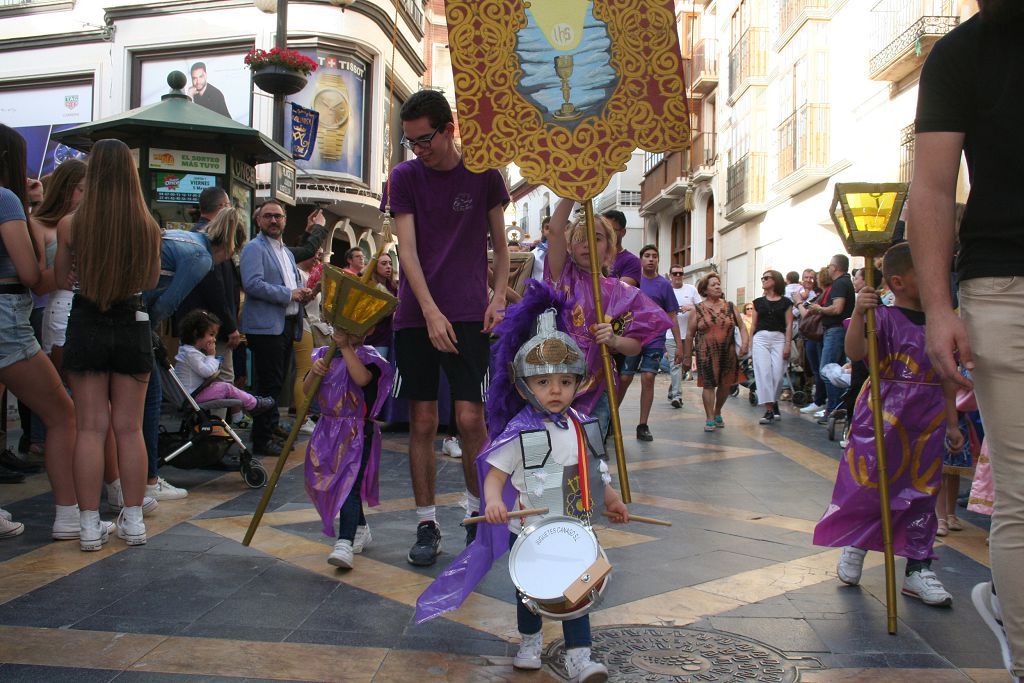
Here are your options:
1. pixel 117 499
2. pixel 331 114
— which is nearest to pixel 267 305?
pixel 117 499

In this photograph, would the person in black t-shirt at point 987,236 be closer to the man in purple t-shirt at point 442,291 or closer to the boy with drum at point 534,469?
the boy with drum at point 534,469

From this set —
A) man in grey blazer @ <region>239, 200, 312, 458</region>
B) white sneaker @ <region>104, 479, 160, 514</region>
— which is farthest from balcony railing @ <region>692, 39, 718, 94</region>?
white sneaker @ <region>104, 479, 160, 514</region>

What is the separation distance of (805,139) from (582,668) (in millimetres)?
20292

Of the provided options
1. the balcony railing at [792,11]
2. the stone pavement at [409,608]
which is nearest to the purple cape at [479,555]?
the stone pavement at [409,608]

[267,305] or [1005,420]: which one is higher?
[267,305]

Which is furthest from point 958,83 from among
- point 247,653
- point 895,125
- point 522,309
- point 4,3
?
point 4,3

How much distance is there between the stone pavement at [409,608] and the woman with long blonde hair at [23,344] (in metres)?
0.30

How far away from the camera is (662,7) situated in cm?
398

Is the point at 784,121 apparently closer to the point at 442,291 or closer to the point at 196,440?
the point at 196,440

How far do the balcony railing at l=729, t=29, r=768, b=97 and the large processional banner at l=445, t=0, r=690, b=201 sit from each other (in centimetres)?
2392

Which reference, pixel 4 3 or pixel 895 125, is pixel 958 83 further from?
pixel 4 3

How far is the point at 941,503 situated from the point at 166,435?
15.5ft

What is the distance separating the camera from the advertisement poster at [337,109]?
71.0ft

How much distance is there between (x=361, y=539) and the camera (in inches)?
170
